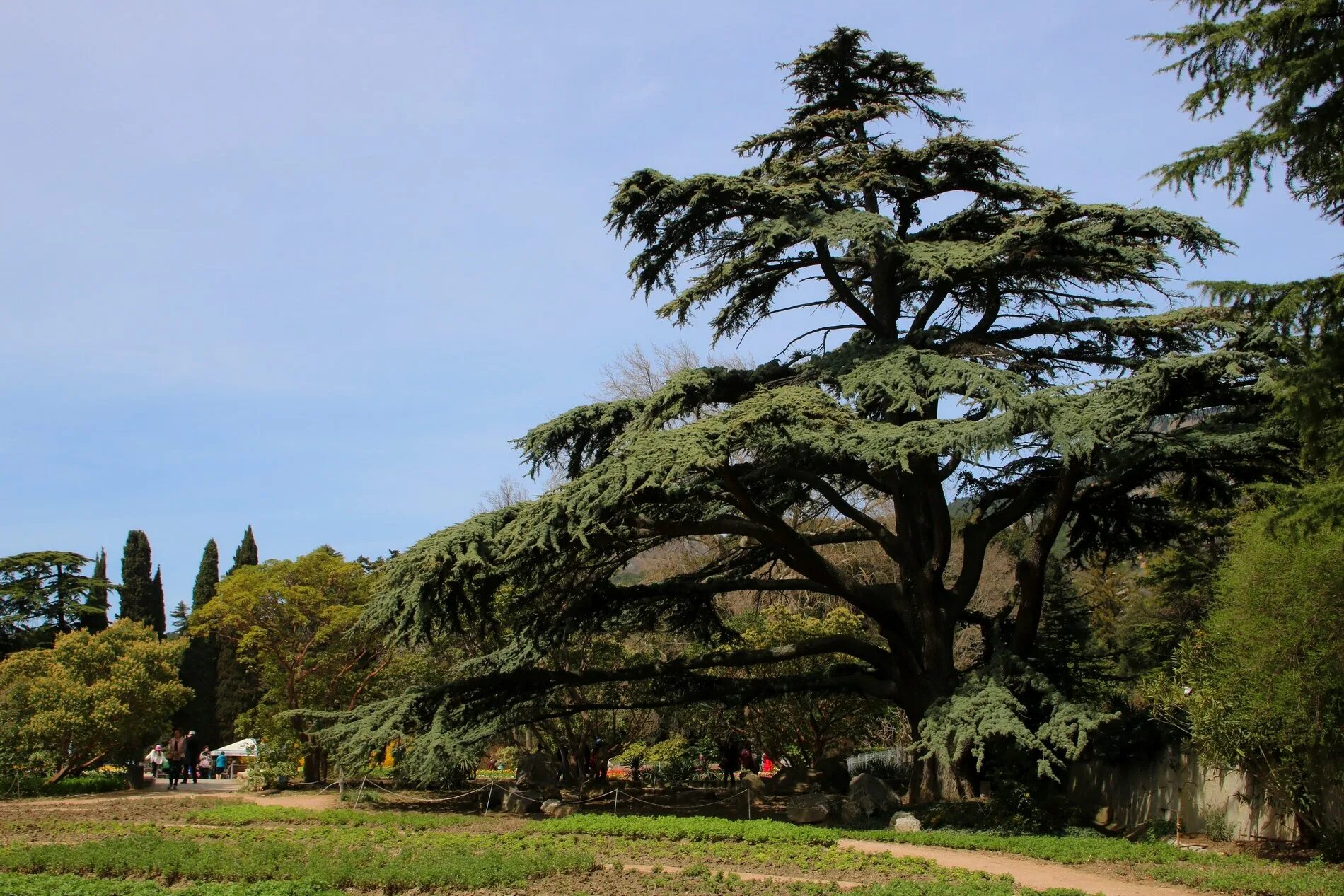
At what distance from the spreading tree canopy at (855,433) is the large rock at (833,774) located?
4.89 metres

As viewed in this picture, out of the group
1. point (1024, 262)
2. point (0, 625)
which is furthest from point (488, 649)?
point (0, 625)

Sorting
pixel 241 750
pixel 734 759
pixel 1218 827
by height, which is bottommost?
pixel 241 750

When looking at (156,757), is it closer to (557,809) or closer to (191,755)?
(191,755)

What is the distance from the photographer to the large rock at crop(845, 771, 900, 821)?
683 inches

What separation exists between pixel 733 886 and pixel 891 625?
908cm

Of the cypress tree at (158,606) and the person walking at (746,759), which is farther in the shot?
the cypress tree at (158,606)

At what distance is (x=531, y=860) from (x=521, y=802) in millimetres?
7493

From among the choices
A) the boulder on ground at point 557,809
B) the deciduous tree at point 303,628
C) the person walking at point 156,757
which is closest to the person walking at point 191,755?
the person walking at point 156,757

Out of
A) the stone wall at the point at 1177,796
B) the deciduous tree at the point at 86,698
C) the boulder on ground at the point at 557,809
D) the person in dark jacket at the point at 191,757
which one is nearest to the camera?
the stone wall at the point at 1177,796

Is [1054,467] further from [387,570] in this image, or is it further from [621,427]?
[387,570]

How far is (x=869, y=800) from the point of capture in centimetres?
1756

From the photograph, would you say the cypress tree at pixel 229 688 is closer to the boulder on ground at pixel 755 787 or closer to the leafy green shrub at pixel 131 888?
the boulder on ground at pixel 755 787

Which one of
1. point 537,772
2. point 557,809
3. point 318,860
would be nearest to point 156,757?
point 537,772

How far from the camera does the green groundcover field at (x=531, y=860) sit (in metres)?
9.80
